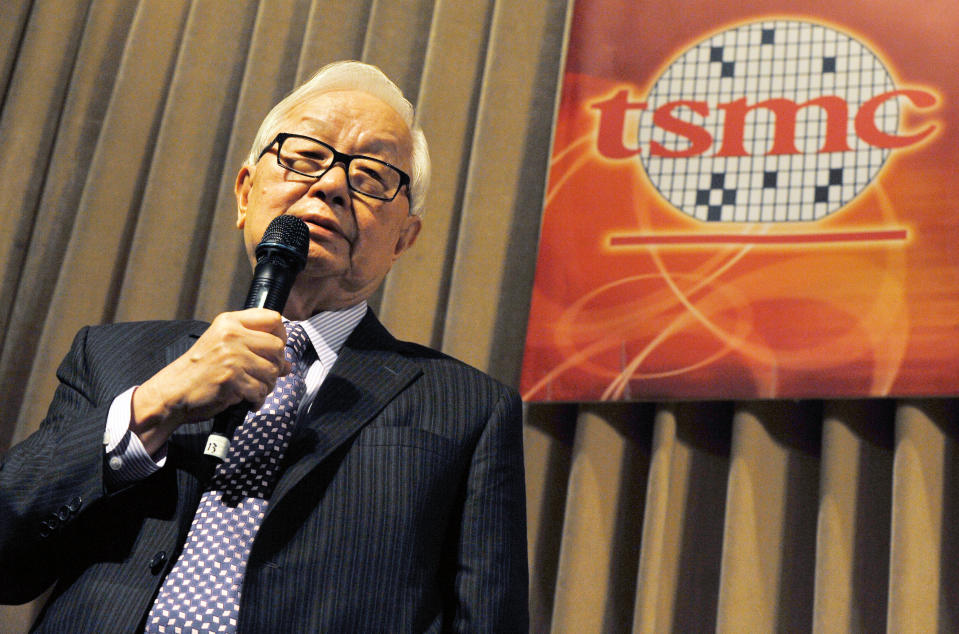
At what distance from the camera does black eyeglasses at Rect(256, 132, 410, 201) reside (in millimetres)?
1308

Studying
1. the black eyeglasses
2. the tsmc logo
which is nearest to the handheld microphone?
the black eyeglasses

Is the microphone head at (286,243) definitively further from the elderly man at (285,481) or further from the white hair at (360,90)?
the white hair at (360,90)

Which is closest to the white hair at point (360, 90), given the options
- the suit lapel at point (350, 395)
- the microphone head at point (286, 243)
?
the suit lapel at point (350, 395)

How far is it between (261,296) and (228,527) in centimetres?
22

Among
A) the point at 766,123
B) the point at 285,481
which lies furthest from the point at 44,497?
the point at 766,123

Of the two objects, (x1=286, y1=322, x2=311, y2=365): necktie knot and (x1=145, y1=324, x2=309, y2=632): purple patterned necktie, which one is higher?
(x1=286, y1=322, x2=311, y2=365): necktie knot

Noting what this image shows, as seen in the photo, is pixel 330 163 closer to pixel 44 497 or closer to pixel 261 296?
pixel 261 296

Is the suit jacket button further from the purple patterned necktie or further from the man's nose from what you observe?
the man's nose

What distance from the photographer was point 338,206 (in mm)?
1279

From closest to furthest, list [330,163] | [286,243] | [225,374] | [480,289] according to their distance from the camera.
Result: [225,374]
[286,243]
[330,163]
[480,289]

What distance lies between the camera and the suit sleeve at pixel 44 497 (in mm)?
1002

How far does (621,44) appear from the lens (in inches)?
79.7

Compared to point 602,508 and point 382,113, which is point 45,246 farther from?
point 602,508

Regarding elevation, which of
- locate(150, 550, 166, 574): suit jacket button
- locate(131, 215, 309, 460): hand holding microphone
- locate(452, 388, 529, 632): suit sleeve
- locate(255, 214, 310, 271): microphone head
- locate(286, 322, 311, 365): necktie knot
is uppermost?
locate(255, 214, 310, 271): microphone head
